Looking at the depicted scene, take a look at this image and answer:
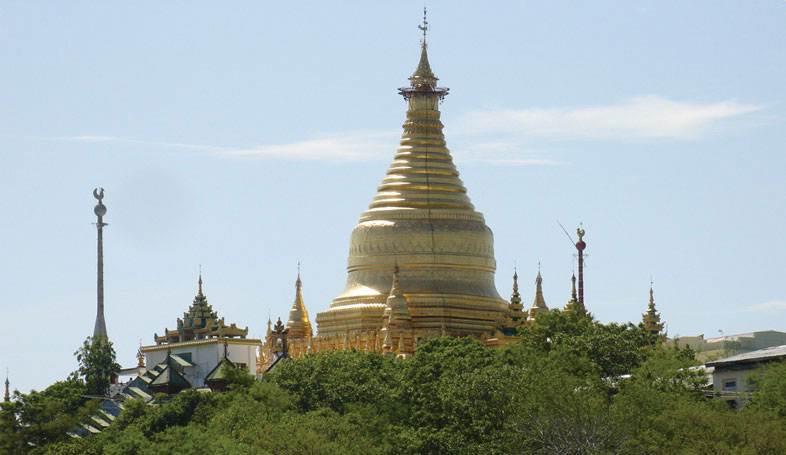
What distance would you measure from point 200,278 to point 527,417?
58116 mm

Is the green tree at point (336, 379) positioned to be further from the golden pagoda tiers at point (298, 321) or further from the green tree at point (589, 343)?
the golden pagoda tiers at point (298, 321)

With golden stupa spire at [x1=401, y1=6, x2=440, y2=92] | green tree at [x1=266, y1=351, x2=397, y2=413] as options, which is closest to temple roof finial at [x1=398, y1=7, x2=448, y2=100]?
golden stupa spire at [x1=401, y1=6, x2=440, y2=92]

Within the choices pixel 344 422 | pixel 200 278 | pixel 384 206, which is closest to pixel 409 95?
pixel 384 206

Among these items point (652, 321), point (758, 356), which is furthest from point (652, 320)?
point (758, 356)

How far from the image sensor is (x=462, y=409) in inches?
3942

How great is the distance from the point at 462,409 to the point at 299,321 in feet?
193

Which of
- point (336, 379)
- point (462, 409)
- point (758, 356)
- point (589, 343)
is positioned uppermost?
point (589, 343)

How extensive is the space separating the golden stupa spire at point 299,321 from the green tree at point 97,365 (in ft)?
71.3

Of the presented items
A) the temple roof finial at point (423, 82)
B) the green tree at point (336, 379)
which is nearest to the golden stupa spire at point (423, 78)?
the temple roof finial at point (423, 82)

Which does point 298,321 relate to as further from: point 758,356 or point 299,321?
point 758,356

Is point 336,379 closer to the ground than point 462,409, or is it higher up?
higher up

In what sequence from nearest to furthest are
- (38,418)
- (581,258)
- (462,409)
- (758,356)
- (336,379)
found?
(462,409), (758,356), (336,379), (38,418), (581,258)

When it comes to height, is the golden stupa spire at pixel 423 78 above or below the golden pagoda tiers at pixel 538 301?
above

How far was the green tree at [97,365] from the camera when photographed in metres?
133
